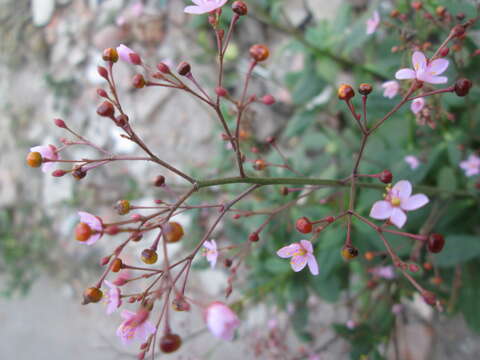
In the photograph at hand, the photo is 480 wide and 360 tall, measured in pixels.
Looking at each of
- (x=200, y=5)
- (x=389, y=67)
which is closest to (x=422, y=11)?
(x=389, y=67)

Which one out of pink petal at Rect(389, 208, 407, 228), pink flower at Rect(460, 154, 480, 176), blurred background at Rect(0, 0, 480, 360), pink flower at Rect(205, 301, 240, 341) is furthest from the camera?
blurred background at Rect(0, 0, 480, 360)

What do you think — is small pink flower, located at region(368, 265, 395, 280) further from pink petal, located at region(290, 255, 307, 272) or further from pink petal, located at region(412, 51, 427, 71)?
pink petal, located at region(412, 51, 427, 71)

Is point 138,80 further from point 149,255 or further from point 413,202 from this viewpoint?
point 413,202

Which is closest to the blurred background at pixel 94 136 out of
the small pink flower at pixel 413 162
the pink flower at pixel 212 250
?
the small pink flower at pixel 413 162

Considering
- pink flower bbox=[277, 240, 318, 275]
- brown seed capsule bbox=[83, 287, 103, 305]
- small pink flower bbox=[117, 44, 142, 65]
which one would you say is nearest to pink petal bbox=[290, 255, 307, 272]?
pink flower bbox=[277, 240, 318, 275]

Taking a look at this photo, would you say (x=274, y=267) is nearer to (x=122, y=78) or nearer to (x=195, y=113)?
(x=195, y=113)
